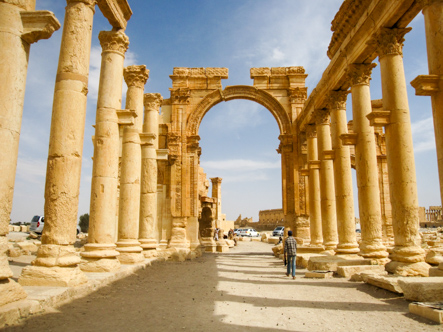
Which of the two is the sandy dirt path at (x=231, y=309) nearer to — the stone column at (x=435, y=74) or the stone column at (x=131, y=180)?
the stone column at (x=131, y=180)

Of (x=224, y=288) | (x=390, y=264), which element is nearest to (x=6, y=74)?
(x=224, y=288)

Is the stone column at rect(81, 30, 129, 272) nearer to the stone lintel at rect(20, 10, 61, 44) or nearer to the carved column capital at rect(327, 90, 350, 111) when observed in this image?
the stone lintel at rect(20, 10, 61, 44)

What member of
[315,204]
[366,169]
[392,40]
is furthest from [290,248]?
[315,204]

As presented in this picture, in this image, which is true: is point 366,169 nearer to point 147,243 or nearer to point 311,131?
point 311,131

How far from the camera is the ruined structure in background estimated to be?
634 cm

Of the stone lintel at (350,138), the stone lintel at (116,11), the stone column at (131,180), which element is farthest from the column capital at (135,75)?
the stone lintel at (350,138)

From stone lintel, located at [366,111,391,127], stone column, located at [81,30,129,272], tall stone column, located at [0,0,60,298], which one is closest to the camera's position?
tall stone column, located at [0,0,60,298]

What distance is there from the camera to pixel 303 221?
1988 centimetres

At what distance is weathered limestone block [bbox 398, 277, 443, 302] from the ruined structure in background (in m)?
1.92

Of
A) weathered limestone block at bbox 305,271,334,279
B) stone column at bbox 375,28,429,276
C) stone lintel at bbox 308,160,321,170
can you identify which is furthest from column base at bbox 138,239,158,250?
stone column at bbox 375,28,429,276

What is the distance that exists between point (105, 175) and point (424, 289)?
7204 mm

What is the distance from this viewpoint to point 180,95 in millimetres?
21562

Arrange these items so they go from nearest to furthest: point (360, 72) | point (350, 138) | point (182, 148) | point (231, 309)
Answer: point (231, 309)
point (350, 138)
point (360, 72)
point (182, 148)

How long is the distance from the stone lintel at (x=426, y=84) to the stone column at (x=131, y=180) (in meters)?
7.48
